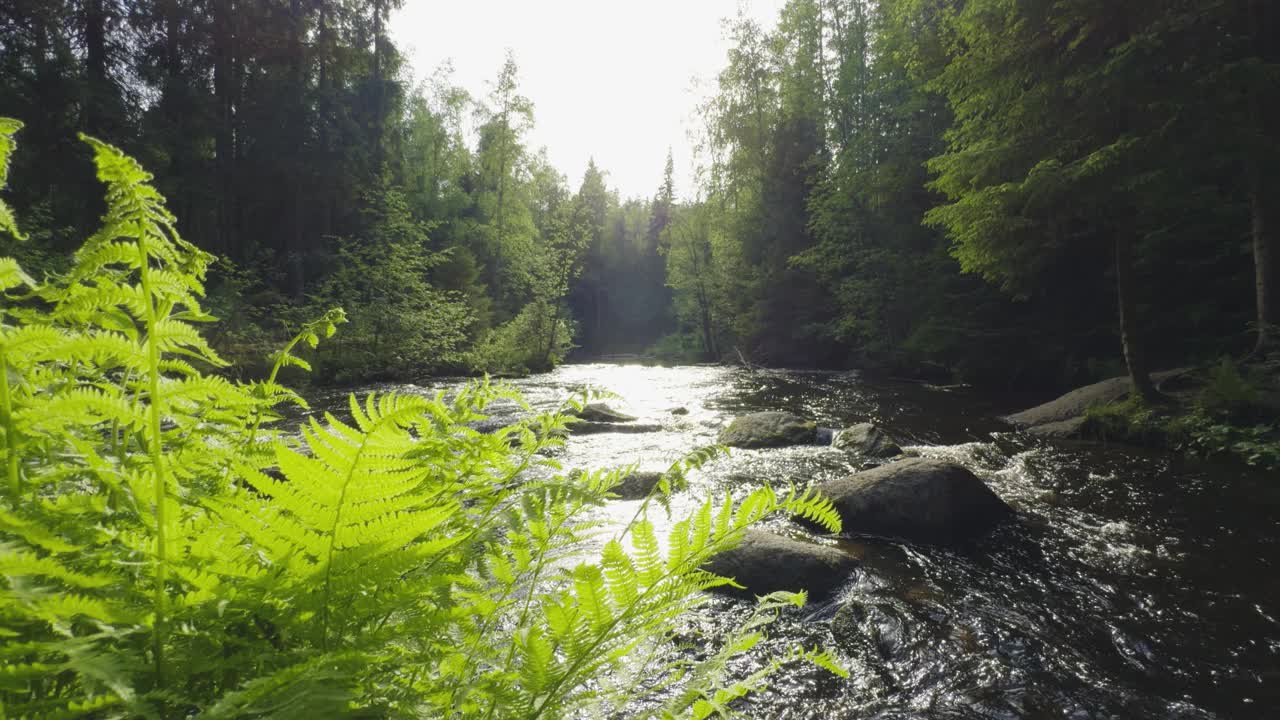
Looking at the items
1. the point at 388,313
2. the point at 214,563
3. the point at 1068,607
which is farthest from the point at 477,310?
the point at 214,563

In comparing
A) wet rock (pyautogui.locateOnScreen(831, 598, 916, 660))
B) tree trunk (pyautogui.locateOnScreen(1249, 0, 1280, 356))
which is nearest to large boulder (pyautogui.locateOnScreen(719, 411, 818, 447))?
wet rock (pyautogui.locateOnScreen(831, 598, 916, 660))

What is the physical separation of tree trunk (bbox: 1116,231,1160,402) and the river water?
191 cm

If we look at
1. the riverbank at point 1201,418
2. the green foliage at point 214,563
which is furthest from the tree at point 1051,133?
the green foliage at point 214,563

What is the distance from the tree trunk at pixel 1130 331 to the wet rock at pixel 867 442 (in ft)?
12.7

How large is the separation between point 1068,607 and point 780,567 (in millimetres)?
1802

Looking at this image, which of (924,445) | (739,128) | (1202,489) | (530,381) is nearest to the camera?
(1202,489)

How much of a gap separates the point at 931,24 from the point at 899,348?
32.2 ft

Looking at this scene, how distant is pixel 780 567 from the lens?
400 centimetres

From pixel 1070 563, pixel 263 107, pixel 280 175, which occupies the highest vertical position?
pixel 263 107

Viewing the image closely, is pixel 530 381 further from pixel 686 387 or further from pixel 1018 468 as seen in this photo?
pixel 1018 468

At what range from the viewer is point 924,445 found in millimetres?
8234

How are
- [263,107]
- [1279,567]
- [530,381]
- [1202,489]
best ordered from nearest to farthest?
[1279,567]
[1202,489]
[530,381]
[263,107]

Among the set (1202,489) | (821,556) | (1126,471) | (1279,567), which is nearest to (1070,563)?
(1279,567)

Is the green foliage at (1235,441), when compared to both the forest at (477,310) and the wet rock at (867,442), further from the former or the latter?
the wet rock at (867,442)
